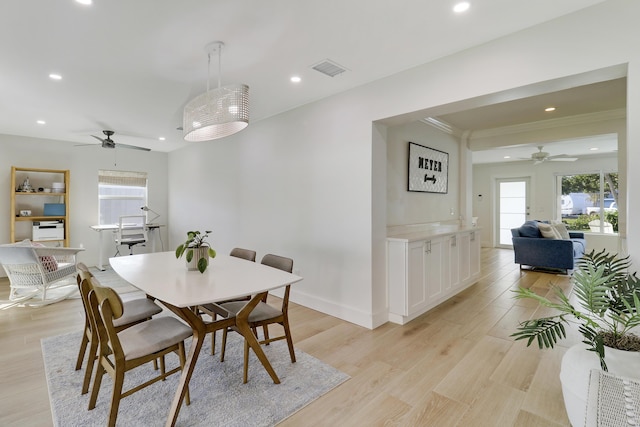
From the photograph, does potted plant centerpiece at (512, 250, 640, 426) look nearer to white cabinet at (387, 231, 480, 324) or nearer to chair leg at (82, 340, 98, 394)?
white cabinet at (387, 231, 480, 324)

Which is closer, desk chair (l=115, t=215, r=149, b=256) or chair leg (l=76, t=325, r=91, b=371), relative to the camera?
chair leg (l=76, t=325, r=91, b=371)

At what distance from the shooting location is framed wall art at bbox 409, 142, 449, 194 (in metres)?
4.11

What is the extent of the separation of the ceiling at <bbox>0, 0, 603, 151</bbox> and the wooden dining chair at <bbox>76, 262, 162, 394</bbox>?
166 centimetres

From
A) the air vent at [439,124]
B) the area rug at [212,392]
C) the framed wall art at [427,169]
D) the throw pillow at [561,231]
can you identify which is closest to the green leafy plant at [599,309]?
the area rug at [212,392]

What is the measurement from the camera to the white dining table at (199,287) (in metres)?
1.72

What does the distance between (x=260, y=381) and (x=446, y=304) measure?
259 centimetres

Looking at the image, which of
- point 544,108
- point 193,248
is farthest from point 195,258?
point 544,108

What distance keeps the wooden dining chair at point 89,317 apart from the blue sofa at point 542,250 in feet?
19.9

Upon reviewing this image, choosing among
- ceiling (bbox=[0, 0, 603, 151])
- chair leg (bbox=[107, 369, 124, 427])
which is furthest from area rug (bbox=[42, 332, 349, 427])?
ceiling (bbox=[0, 0, 603, 151])

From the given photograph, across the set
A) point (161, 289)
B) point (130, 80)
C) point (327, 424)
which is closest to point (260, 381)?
point (327, 424)

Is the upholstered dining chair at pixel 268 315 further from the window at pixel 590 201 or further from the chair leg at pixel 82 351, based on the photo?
the window at pixel 590 201

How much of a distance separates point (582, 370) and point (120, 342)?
97.6 inches

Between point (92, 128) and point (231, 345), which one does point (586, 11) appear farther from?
point (92, 128)

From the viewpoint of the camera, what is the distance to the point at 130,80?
3021 mm
